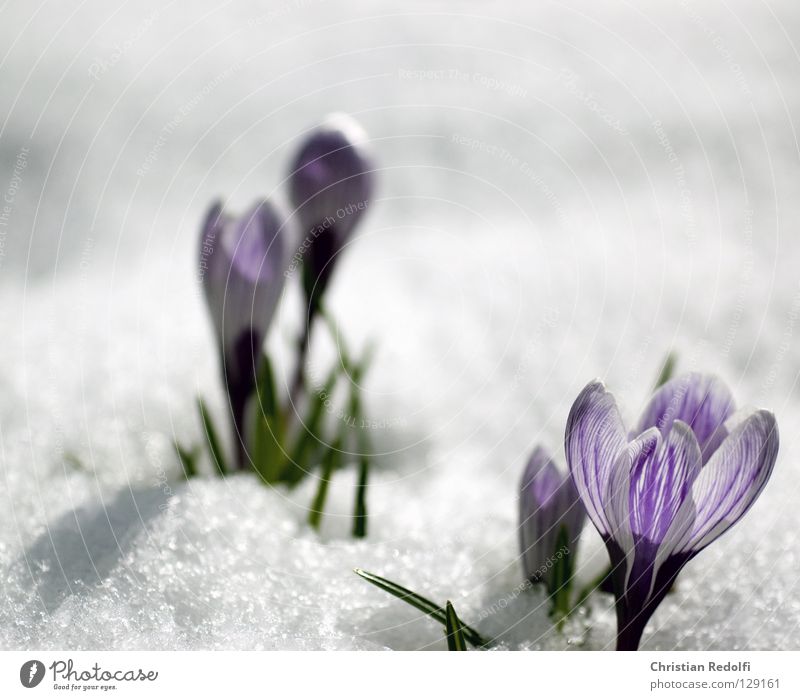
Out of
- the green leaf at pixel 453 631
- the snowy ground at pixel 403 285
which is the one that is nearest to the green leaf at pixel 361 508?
the snowy ground at pixel 403 285

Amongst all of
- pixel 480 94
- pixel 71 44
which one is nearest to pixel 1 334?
pixel 71 44

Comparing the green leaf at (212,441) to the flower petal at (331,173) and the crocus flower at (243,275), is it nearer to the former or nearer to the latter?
the crocus flower at (243,275)

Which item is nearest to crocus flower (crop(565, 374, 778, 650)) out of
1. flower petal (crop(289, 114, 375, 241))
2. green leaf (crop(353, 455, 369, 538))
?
green leaf (crop(353, 455, 369, 538))

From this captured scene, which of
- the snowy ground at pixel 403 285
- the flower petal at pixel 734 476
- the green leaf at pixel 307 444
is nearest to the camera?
the flower petal at pixel 734 476

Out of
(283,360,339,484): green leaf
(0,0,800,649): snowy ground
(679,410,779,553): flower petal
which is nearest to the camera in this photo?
(679,410,779,553): flower petal

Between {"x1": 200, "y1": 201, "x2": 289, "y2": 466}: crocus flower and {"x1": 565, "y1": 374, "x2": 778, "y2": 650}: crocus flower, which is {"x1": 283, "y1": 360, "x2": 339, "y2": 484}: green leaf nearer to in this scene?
{"x1": 200, "y1": 201, "x2": 289, "y2": 466}: crocus flower

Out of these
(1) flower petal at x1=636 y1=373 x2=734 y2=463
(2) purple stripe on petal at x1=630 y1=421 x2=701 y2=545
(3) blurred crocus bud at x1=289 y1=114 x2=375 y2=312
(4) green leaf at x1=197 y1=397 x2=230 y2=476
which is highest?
(3) blurred crocus bud at x1=289 y1=114 x2=375 y2=312

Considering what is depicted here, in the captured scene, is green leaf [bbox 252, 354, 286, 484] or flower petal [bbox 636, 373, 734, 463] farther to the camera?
green leaf [bbox 252, 354, 286, 484]
